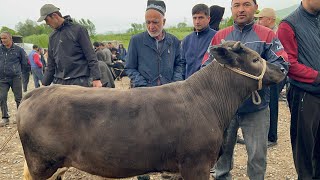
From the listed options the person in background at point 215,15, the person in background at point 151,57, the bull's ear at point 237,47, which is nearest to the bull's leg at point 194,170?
the bull's ear at point 237,47

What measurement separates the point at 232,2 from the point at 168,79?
55.3 inches

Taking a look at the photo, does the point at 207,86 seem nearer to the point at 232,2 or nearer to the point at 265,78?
the point at 265,78

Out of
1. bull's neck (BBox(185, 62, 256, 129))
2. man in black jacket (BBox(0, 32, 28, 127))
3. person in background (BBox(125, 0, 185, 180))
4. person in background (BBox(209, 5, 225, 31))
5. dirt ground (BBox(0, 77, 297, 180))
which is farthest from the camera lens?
man in black jacket (BBox(0, 32, 28, 127))

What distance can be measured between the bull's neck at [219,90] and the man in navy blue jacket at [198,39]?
1217 millimetres

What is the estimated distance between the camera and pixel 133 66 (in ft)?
16.3

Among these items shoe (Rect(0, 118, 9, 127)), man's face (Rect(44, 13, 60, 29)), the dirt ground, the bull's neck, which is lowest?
shoe (Rect(0, 118, 9, 127))

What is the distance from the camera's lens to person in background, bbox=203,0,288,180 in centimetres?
404

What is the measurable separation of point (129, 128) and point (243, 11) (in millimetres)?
1927

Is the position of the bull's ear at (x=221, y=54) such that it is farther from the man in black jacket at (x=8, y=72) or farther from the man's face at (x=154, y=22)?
the man in black jacket at (x=8, y=72)

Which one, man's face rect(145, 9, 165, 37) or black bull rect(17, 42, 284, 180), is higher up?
man's face rect(145, 9, 165, 37)

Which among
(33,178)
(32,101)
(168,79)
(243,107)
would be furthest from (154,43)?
(33,178)

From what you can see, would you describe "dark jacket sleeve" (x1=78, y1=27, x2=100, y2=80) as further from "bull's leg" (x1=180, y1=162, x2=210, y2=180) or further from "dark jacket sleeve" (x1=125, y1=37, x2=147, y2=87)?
"bull's leg" (x1=180, y1=162, x2=210, y2=180)

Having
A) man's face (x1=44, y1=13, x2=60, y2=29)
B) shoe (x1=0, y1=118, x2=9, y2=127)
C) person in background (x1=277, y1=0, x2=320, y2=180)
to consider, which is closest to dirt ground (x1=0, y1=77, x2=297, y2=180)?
person in background (x1=277, y1=0, x2=320, y2=180)

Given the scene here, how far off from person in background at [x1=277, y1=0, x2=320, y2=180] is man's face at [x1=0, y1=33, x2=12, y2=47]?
8.17 meters
